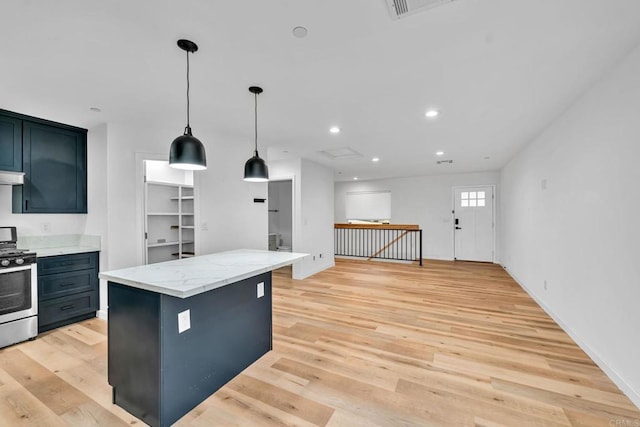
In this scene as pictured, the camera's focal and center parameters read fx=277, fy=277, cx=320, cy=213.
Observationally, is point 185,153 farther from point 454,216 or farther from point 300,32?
point 454,216

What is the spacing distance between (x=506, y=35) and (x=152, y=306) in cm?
287

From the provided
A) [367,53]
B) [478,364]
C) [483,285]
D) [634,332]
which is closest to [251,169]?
[367,53]

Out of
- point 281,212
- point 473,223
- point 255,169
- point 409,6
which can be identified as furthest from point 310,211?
point 473,223

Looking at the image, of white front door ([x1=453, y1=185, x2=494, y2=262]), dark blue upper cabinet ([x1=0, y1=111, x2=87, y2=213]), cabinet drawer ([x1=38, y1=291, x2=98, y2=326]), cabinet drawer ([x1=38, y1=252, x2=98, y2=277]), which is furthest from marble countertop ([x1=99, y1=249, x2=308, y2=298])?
white front door ([x1=453, y1=185, x2=494, y2=262])

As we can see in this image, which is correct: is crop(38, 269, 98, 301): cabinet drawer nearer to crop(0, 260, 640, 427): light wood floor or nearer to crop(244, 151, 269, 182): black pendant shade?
crop(0, 260, 640, 427): light wood floor

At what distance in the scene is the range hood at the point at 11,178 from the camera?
2.96 metres

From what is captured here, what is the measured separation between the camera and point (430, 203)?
7918 mm

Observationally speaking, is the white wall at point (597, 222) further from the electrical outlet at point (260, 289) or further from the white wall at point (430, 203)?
the white wall at point (430, 203)

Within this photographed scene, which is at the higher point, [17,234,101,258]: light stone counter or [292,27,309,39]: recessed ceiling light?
[292,27,309,39]: recessed ceiling light

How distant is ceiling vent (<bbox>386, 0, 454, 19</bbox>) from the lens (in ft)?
4.89

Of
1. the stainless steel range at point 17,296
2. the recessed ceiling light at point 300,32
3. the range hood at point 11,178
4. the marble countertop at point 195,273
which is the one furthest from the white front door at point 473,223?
the range hood at point 11,178

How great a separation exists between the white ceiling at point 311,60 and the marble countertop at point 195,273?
158 centimetres

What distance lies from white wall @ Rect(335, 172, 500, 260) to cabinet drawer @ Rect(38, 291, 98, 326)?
23.6 feet

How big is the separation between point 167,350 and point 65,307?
2.59 metres
